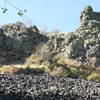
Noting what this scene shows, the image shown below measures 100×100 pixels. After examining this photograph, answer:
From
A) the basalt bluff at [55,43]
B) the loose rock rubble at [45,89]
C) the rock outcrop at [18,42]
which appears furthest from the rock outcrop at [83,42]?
the loose rock rubble at [45,89]

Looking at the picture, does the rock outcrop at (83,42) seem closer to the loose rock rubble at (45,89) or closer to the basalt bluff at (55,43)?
the basalt bluff at (55,43)

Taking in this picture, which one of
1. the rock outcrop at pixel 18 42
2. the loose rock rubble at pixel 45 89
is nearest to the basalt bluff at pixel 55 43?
the rock outcrop at pixel 18 42

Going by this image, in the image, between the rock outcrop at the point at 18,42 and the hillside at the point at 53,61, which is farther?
the rock outcrop at the point at 18,42

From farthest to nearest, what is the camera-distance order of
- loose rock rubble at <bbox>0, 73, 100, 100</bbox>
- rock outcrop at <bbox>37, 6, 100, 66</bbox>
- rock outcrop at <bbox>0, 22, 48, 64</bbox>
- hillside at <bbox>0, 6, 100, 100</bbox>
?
1. rock outcrop at <bbox>0, 22, 48, 64</bbox>
2. rock outcrop at <bbox>37, 6, 100, 66</bbox>
3. hillside at <bbox>0, 6, 100, 100</bbox>
4. loose rock rubble at <bbox>0, 73, 100, 100</bbox>

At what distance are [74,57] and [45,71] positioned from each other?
7.37 m

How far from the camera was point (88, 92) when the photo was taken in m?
38.5

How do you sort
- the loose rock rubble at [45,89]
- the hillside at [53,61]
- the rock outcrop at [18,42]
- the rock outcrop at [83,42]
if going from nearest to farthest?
the loose rock rubble at [45,89] < the hillside at [53,61] < the rock outcrop at [83,42] < the rock outcrop at [18,42]

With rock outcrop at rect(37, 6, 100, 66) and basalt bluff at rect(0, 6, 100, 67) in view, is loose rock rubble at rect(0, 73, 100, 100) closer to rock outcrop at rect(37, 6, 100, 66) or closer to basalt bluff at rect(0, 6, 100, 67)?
rock outcrop at rect(37, 6, 100, 66)

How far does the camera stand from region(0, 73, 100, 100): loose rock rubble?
34.2 metres

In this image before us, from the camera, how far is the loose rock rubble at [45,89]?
34.2 metres

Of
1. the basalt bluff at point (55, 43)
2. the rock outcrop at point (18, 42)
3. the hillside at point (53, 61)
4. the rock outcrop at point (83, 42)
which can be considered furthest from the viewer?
the rock outcrop at point (18, 42)

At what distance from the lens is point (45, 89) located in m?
37.9

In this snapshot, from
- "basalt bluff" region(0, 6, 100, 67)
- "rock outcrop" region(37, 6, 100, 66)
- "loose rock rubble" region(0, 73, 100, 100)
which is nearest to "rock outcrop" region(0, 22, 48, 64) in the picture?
"basalt bluff" region(0, 6, 100, 67)

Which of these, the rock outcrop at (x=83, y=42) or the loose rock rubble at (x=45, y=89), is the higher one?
the rock outcrop at (x=83, y=42)
